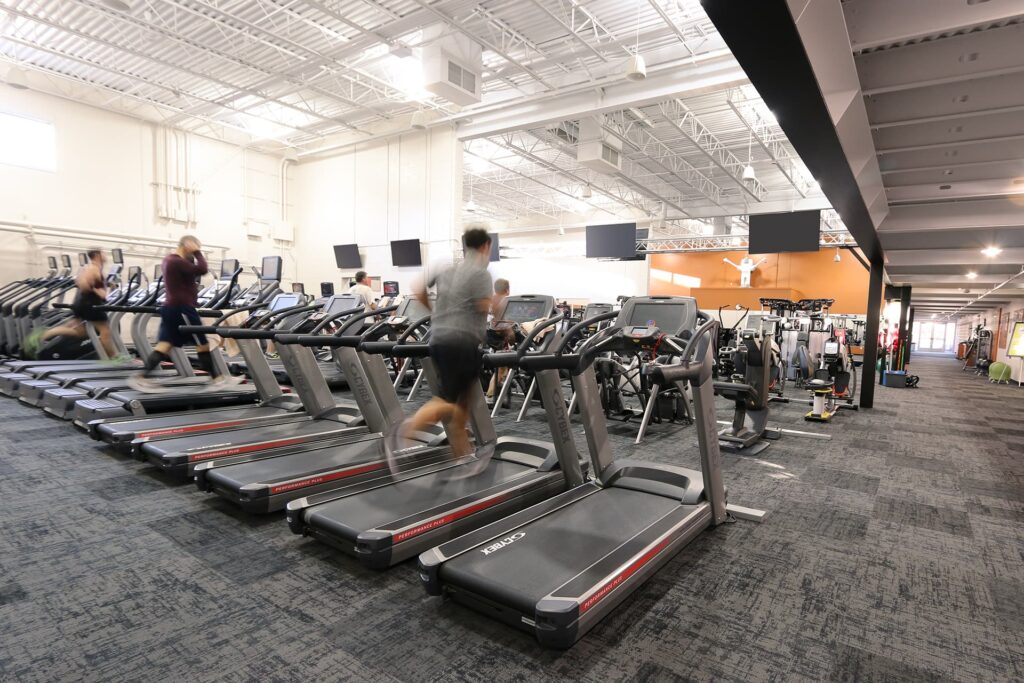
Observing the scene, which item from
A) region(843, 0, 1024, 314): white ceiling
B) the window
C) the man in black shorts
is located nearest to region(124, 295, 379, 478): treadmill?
the man in black shorts

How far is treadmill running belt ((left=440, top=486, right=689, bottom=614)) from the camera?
75.6 inches

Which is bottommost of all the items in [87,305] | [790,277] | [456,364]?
[456,364]

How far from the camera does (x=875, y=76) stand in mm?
2928

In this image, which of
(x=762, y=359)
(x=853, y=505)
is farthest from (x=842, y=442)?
(x=853, y=505)

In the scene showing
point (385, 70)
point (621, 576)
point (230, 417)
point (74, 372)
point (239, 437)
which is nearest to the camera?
point (621, 576)

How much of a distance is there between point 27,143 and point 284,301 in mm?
9604

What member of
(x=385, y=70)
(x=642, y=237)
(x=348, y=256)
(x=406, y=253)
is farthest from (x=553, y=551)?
(x=642, y=237)

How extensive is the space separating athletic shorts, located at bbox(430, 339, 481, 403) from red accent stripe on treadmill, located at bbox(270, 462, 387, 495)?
2.79ft

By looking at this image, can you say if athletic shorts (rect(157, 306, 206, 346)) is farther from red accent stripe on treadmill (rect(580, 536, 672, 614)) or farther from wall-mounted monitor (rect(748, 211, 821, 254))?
wall-mounted monitor (rect(748, 211, 821, 254))

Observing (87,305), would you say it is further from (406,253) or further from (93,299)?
(406,253)

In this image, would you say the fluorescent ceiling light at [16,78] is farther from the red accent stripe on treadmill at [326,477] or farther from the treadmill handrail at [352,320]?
the red accent stripe on treadmill at [326,477]

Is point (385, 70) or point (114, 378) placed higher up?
point (385, 70)

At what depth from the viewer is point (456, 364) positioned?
9.61ft

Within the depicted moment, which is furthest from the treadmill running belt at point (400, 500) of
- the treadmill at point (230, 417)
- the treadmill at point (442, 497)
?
the treadmill at point (230, 417)
